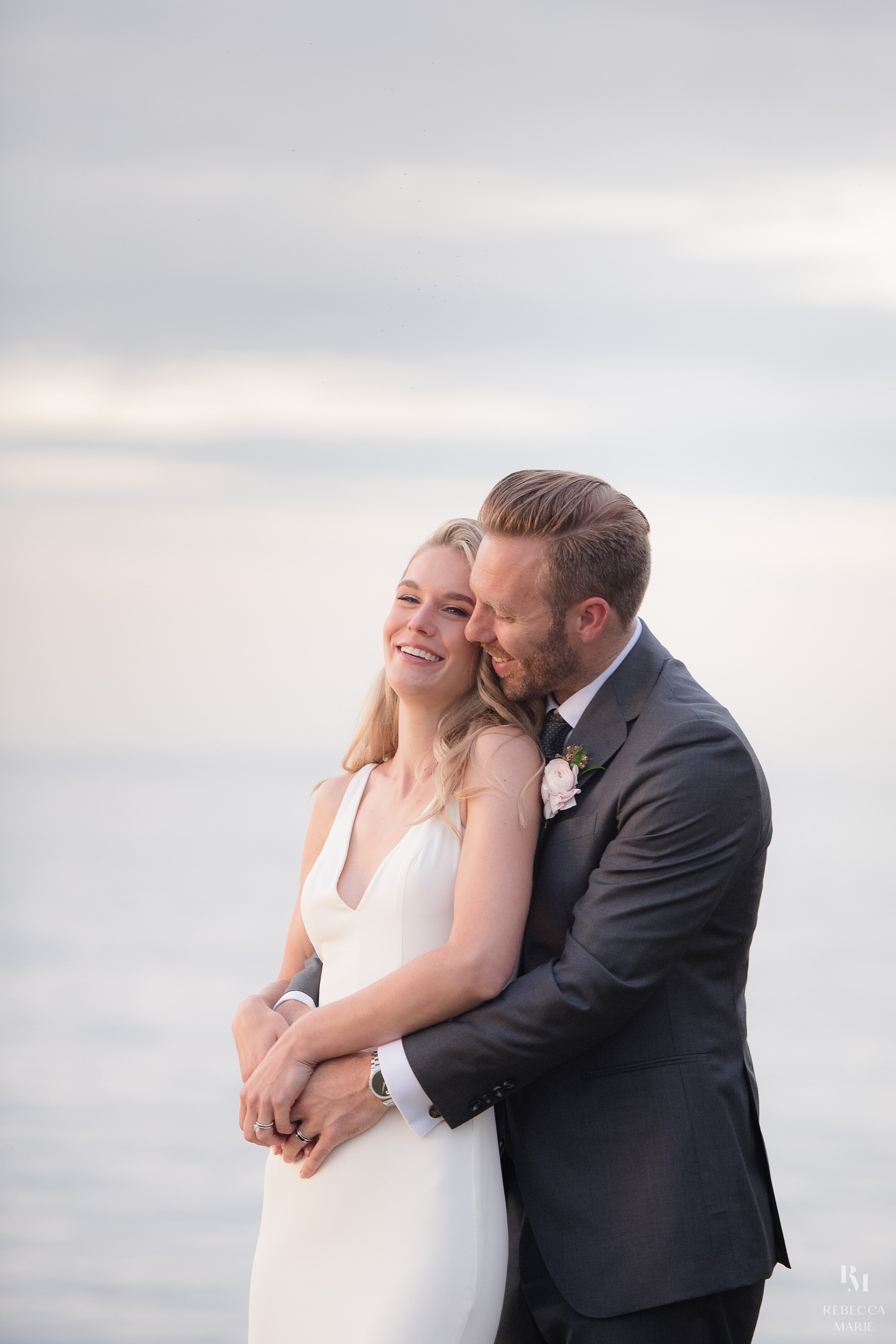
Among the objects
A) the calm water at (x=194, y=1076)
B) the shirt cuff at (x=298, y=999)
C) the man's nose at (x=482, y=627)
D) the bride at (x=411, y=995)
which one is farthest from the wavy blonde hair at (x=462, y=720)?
the calm water at (x=194, y=1076)

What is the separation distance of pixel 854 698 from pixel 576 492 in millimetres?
9393

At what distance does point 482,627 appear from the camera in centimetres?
210

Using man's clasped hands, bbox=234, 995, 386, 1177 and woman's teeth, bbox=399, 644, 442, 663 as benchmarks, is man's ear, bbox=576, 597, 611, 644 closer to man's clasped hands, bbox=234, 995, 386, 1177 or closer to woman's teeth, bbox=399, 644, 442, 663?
woman's teeth, bbox=399, 644, 442, 663

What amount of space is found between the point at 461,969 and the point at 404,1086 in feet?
0.66

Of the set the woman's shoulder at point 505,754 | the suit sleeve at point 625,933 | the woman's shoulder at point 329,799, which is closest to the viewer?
the suit sleeve at point 625,933

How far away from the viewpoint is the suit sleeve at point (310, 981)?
7.30 ft

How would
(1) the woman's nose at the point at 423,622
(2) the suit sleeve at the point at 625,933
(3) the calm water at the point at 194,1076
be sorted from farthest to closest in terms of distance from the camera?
(3) the calm water at the point at 194,1076 → (1) the woman's nose at the point at 423,622 → (2) the suit sleeve at the point at 625,933

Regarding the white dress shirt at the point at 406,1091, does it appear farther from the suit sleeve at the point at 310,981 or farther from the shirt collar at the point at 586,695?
the shirt collar at the point at 586,695

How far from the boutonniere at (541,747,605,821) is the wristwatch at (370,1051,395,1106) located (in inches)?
17.7

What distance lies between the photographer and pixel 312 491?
9.01 metres

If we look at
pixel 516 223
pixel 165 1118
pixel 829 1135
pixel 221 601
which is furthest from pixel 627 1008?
pixel 221 601

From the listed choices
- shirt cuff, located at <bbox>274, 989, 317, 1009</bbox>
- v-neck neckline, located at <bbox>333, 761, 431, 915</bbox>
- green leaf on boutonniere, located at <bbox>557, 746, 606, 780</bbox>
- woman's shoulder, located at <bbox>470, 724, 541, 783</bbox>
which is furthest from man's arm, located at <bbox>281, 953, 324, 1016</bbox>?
green leaf on boutonniere, located at <bbox>557, 746, 606, 780</bbox>

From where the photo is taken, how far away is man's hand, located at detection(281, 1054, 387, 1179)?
6.29 feet

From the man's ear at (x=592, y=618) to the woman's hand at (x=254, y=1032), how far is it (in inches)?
31.2
